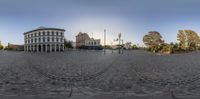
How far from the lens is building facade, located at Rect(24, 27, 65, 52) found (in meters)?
10.2

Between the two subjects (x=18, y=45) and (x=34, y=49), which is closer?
(x=34, y=49)

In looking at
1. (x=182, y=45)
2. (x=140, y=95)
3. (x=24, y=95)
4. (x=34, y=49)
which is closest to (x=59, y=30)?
(x=34, y=49)

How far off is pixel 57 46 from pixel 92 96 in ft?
14.8

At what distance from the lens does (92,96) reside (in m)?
6.72

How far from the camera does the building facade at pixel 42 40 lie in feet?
33.4

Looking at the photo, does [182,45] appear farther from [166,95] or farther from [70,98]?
[70,98]

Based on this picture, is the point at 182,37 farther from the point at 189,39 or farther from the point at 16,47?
the point at 16,47

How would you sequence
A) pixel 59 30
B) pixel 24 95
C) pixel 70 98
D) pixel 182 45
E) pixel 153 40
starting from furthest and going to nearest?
pixel 182 45 → pixel 153 40 → pixel 59 30 → pixel 24 95 → pixel 70 98

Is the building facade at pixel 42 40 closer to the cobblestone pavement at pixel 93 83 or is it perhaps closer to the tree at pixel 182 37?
the cobblestone pavement at pixel 93 83

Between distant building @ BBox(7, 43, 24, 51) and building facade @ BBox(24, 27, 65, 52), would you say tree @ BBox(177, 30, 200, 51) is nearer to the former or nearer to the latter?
building facade @ BBox(24, 27, 65, 52)

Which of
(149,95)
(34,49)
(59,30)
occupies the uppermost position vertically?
(59,30)

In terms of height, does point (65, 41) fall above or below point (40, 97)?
above

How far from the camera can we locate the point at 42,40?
10.5 metres

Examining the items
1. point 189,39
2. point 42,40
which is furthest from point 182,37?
point 42,40
